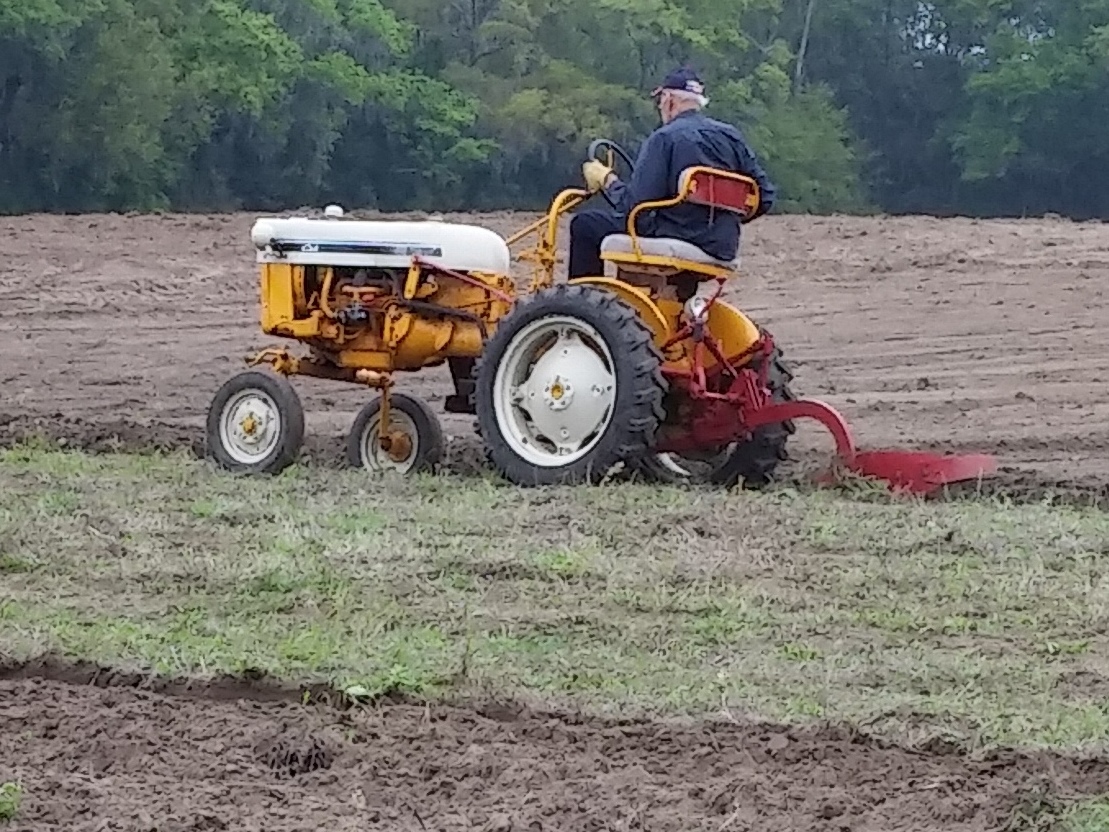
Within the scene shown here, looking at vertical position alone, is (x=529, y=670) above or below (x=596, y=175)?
below

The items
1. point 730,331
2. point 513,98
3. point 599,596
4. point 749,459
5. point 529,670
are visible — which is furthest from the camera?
point 513,98

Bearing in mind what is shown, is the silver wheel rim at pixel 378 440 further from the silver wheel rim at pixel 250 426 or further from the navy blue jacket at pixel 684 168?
the navy blue jacket at pixel 684 168

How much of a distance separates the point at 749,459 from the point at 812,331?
7.44 m

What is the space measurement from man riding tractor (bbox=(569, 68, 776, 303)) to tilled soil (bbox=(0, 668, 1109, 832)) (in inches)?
158

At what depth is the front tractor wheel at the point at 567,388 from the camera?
8.34 meters

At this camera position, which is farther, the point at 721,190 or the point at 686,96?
the point at 686,96

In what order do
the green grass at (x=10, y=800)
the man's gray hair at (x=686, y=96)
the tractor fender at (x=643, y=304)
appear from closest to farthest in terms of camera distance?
the green grass at (x=10, y=800)
the tractor fender at (x=643, y=304)
the man's gray hair at (x=686, y=96)

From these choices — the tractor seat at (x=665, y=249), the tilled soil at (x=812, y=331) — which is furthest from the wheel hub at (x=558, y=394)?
the tilled soil at (x=812, y=331)

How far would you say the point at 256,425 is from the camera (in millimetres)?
9297

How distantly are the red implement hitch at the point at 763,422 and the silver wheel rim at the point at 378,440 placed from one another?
1.25 meters

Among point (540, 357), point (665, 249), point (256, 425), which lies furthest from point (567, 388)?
point (256, 425)

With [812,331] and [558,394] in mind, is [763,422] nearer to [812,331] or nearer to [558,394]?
[558,394]

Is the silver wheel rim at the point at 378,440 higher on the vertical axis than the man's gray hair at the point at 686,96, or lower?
lower

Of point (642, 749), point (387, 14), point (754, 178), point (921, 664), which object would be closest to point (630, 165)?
point (754, 178)
